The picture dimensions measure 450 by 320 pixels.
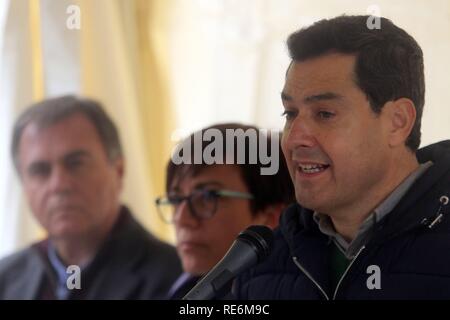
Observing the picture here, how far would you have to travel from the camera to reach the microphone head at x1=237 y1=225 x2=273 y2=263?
0.70 meters

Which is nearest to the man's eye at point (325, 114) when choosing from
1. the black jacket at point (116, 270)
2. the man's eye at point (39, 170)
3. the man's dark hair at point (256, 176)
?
the man's dark hair at point (256, 176)

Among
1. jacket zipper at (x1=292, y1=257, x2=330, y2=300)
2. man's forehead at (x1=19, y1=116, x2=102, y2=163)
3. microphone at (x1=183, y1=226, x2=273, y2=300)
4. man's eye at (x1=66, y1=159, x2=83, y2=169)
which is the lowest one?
jacket zipper at (x1=292, y1=257, x2=330, y2=300)

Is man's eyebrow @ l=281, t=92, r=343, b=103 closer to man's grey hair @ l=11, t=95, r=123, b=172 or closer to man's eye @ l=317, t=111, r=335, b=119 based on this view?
man's eye @ l=317, t=111, r=335, b=119

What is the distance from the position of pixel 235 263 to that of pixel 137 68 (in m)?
0.59

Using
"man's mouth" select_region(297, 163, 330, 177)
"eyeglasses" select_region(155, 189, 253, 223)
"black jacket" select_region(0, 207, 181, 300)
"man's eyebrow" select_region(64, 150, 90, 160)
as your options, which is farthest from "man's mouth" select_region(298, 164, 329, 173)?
"man's eyebrow" select_region(64, 150, 90, 160)

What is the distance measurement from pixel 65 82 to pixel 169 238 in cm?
32

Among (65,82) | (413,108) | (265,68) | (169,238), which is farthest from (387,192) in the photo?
(65,82)

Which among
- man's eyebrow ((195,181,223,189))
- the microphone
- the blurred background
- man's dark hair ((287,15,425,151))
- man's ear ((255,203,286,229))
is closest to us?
the microphone

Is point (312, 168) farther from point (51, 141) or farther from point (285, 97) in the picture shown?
point (51, 141)

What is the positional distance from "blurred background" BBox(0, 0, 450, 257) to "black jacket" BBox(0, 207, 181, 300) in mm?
24

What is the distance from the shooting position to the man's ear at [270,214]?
89 cm

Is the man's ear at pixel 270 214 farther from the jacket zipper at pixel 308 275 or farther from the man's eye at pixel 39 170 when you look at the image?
the man's eye at pixel 39 170

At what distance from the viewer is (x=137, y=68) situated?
46.6 inches

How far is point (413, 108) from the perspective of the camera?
794mm
